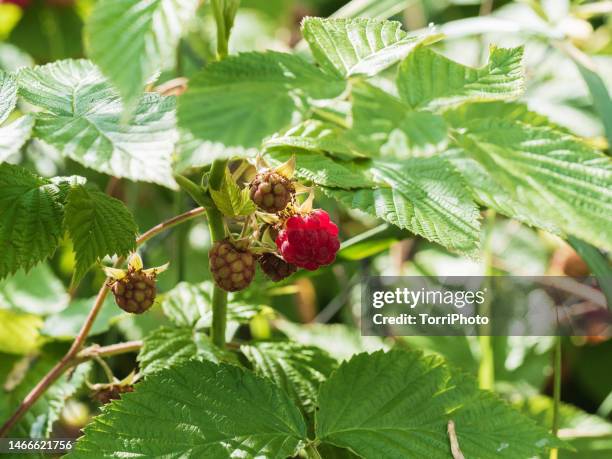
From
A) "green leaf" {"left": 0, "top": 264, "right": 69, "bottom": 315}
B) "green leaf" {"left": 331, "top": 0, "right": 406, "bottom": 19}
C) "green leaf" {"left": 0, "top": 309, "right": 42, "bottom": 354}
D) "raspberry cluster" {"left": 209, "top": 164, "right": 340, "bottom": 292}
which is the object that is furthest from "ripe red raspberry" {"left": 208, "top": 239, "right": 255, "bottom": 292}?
"green leaf" {"left": 331, "top": 0, "right": 406, "bottom": 19}

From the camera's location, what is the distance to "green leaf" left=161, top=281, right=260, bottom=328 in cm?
101

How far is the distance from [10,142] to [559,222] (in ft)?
1.40

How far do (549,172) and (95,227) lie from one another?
0.42 m

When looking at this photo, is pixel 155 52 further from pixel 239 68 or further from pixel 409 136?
pixel 409 136

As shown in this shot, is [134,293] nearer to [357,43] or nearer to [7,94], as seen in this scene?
[7,94]

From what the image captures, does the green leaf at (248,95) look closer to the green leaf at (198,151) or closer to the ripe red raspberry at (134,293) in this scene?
the green leaf at (198,151)

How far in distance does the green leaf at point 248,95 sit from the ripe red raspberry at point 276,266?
0.21 m

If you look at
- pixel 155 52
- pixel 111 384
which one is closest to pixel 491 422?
pixel 111 384

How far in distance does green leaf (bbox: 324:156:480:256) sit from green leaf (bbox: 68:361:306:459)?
0.23 metres

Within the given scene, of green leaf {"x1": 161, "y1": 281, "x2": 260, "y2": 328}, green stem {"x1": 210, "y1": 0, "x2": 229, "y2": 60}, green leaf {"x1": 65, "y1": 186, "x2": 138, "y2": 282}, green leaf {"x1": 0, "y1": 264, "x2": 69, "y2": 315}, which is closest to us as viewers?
green stem {"x1": 210, "y1": 0, "x2": 229, "y2": 60}

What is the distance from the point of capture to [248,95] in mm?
613

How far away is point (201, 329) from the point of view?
1068mm

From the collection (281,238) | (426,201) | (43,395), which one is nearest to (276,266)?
(281,238)

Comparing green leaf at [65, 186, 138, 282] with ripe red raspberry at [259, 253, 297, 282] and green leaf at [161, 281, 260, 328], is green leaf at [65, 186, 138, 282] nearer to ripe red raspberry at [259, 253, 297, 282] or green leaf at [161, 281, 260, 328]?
ripe red raspberry at [259, 253, 297, 282]
